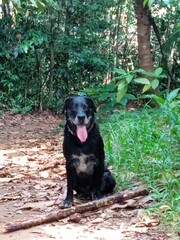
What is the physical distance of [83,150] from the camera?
418 cm

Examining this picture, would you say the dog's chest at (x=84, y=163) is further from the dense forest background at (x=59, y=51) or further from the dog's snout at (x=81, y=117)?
the dense forest background at (x=59, y=51)

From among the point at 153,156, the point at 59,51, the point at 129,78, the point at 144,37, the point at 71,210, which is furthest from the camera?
the point at 59,51

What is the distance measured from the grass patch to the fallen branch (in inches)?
8.9

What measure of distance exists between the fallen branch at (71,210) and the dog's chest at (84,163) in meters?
0.40

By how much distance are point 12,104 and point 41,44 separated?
76.9 inches

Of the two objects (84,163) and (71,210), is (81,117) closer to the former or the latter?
(84,163)

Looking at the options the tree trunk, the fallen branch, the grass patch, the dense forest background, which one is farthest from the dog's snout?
the dense forest background

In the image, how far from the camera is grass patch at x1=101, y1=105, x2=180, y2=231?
3.79 meters

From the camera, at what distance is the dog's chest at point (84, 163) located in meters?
4.20

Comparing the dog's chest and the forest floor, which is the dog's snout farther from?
the forest floor

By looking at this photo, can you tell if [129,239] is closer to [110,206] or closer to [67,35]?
[110,206]

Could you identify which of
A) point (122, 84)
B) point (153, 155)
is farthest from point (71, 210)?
point (153, 155)

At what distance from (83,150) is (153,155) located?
97 cm

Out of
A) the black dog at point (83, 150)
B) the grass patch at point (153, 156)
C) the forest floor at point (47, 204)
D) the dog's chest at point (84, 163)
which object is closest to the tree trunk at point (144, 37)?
the forest floor at point (47, 204)
